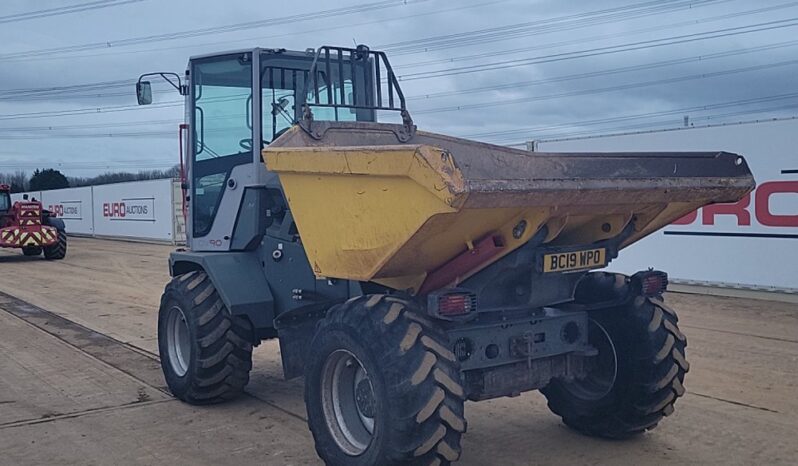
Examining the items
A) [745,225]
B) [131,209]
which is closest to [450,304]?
[745,225]

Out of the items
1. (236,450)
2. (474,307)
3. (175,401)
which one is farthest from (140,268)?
(474,307)

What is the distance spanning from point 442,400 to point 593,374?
1919mm

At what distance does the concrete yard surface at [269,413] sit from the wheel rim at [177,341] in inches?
11.7

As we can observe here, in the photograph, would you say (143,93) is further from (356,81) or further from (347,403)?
(347,403)

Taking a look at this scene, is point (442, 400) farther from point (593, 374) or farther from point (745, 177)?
point (745, 177)

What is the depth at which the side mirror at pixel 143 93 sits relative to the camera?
8.02 meters

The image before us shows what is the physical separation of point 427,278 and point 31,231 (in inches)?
871

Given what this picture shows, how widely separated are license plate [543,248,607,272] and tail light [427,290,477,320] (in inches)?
22.5

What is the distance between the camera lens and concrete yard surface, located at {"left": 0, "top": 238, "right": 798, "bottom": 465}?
5832 mm

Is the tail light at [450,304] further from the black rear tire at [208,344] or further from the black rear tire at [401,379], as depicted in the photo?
the black rear tire at [208,344]

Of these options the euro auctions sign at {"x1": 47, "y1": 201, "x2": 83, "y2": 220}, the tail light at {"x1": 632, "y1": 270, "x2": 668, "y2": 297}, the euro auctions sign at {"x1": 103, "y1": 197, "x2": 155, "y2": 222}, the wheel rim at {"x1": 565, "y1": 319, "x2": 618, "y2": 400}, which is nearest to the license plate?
the tail light at {"x1": 632, "y1": 270, "x2": 668, "y2": 297}

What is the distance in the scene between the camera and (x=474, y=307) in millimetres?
4914

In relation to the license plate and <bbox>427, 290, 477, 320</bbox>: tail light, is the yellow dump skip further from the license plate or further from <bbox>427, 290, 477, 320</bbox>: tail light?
<bbox>427, 290, 477, 320</bbox>: tail light

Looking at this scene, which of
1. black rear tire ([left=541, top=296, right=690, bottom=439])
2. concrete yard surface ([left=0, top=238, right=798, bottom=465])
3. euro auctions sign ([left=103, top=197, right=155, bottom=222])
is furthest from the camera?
euro auctions sign ([left=103, top=197, right=155, bottom=222])
